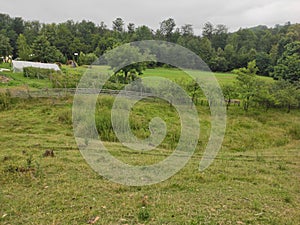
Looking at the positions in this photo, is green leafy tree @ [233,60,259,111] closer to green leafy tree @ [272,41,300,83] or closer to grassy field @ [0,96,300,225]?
grassy field @ [0,96,300,225]

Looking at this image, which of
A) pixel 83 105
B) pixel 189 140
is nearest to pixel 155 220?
pixel 189 140

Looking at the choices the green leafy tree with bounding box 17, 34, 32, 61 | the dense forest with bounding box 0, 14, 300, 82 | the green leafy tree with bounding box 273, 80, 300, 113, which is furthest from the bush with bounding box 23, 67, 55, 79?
the green leafy tree with bounding box 273, 80, 300, 113

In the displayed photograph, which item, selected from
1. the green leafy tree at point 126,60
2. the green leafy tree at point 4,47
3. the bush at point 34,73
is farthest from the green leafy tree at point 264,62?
the green leafy tree at point 4,47

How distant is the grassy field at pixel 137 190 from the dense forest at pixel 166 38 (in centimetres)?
2498

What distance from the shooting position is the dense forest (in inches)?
1757

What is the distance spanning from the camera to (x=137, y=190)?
7758mm

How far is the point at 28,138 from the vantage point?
14.1 m

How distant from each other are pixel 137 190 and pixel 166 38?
71.2m

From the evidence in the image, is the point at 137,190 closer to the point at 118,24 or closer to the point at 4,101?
the point at 4,101

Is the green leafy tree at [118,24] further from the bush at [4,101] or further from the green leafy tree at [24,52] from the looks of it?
the bush at [4,101]

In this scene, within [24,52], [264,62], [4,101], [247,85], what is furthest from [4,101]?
[264,62]

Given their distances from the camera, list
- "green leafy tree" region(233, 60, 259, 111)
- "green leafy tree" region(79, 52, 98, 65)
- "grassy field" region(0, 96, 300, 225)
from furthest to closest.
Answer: "green leafy tree" region(79, 52, 98, 65)
"green leafy tree" region(233, 60, 259, 111)
"grassy field" region(0, 96, 300, 225)

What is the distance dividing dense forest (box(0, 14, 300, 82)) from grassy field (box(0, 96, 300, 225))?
25.0 m

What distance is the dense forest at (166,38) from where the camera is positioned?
44.6 metres
